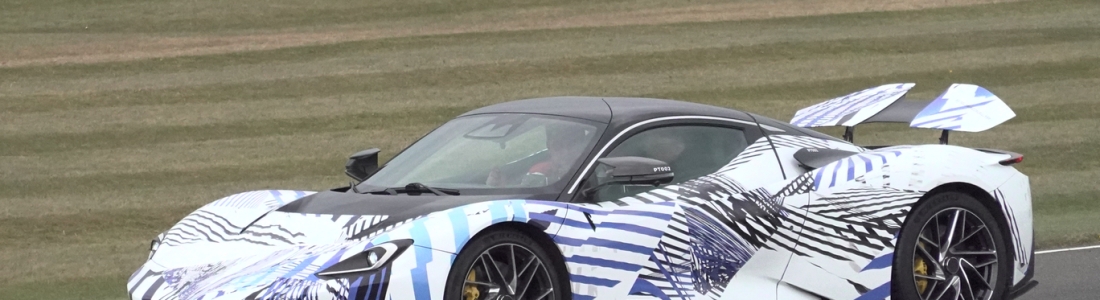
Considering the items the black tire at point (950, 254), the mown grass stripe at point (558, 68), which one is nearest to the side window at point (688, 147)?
the black tire at point (950, 254)

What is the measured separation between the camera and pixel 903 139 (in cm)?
1573

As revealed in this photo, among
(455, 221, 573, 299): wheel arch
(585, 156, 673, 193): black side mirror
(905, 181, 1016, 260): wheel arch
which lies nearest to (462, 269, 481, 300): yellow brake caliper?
(455, 221, 573, 299): wheel arch

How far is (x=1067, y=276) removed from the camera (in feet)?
29.6

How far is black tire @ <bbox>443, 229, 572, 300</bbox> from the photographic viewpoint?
Result: 5.40m

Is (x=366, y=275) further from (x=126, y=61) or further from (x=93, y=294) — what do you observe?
(x=126, y=61)

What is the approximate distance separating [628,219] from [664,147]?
2.39 ft

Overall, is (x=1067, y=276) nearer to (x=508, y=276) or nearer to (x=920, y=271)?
(x=920, y=271)

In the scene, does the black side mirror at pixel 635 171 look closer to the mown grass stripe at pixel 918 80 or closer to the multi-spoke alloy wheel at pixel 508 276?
the multi-spoke alloy wheel at pixel 508 276

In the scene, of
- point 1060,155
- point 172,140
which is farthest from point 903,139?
point 172,140

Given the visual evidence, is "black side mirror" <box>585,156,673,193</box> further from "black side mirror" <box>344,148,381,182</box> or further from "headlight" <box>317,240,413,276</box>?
"black side mirror" <box>344,148,381,182</box>

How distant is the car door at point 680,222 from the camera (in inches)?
230

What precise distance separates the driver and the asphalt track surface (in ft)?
11.3

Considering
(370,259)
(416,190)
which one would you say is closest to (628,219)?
(416,190)

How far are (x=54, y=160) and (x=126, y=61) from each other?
16.9 ft
